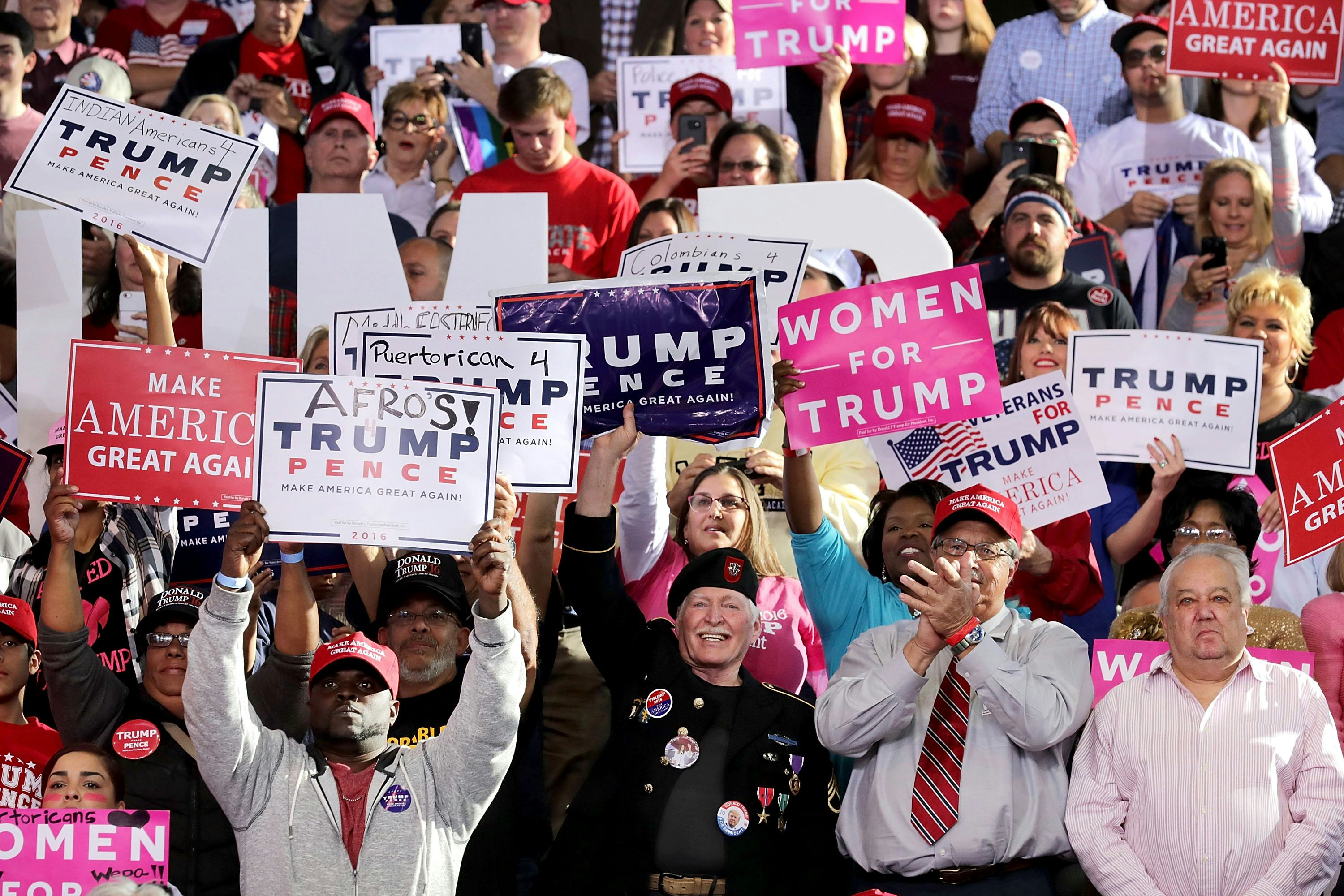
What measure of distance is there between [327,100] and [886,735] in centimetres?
493

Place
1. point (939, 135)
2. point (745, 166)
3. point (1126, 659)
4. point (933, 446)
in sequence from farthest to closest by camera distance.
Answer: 1. point (939, 135)
2. point (745, 166)
3. point (933, 446)
4. point (1126, 659)

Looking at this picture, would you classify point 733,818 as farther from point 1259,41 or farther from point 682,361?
point 1259,41

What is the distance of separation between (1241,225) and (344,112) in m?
4.19

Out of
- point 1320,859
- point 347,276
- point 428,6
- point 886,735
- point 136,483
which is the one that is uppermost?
point 428,6

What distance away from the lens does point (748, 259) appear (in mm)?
6664

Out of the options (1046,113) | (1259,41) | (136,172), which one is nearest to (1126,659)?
(136,172)

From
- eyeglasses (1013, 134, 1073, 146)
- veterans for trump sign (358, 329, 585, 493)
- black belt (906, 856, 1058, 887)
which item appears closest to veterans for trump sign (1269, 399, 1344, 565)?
black belt (906, 856, 1058, 887)

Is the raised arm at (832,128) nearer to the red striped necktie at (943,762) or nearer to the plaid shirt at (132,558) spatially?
the plaid shirt at (132,558)

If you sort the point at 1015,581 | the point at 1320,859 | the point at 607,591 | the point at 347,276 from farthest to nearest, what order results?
the point at 347,276 < the point at 1015,581 < the point at 607,591 < the point at 1320,859

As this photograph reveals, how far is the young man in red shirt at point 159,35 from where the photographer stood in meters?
10.5

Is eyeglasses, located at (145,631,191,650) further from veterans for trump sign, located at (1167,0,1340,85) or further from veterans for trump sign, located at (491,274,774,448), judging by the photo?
veterans for trump sign, located at (1167,0,1340,85)

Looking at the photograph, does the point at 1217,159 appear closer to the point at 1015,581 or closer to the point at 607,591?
the point at 1015,581

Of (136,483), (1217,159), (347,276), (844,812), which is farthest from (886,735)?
(1217,159)

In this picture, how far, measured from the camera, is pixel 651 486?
623 cm
